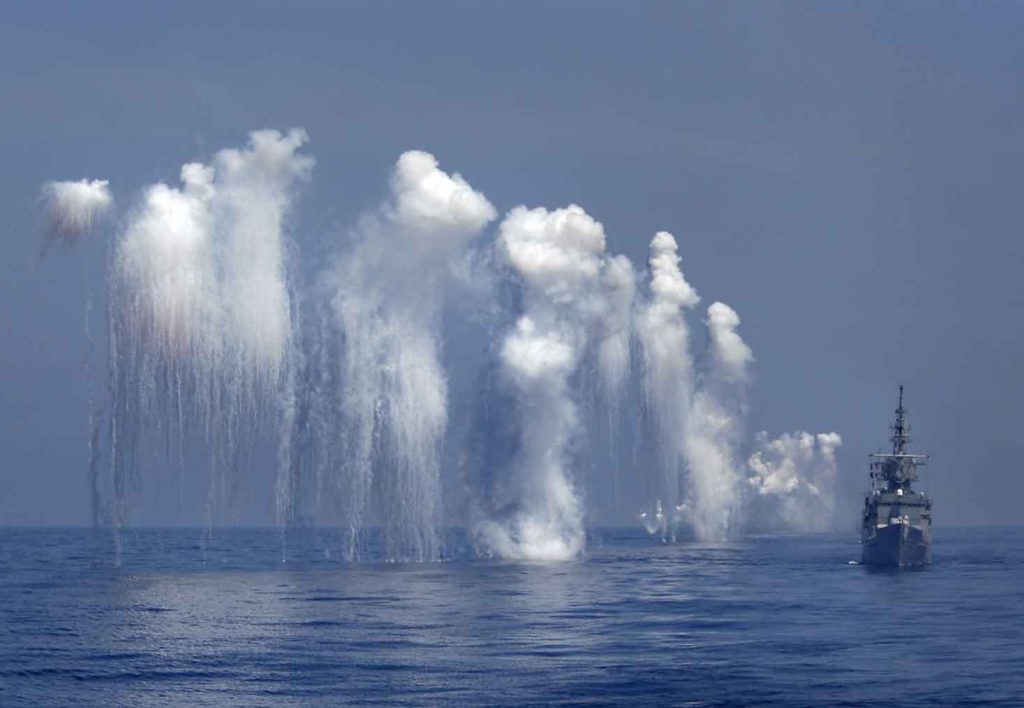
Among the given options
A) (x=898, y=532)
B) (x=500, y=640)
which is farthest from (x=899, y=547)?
(x=500, y=640)

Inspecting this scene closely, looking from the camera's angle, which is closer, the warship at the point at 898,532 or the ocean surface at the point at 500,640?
the ocean surface at the point at 500,640

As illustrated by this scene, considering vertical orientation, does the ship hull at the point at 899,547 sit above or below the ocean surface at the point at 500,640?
above

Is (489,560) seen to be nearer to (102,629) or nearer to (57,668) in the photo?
(102,629)

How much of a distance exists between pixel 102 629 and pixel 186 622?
603 cm

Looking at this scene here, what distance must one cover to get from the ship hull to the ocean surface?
24.1m

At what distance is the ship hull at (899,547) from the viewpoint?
19238 centimetres

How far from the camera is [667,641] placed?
354ft

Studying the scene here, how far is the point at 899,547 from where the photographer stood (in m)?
192

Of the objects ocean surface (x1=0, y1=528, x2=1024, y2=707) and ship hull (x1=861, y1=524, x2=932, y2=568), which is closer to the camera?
ocean surface (x1=0, y1=528, x2=1024, y2=707)

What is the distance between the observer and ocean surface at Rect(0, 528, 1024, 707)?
8606 cm

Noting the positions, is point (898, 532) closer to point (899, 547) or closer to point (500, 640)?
point (899, 547)

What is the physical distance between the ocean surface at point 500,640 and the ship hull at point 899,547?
A: 24138 mm

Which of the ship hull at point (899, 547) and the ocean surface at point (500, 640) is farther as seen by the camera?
the ship hull at point (899, 547)

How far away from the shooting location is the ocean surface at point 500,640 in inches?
3388
